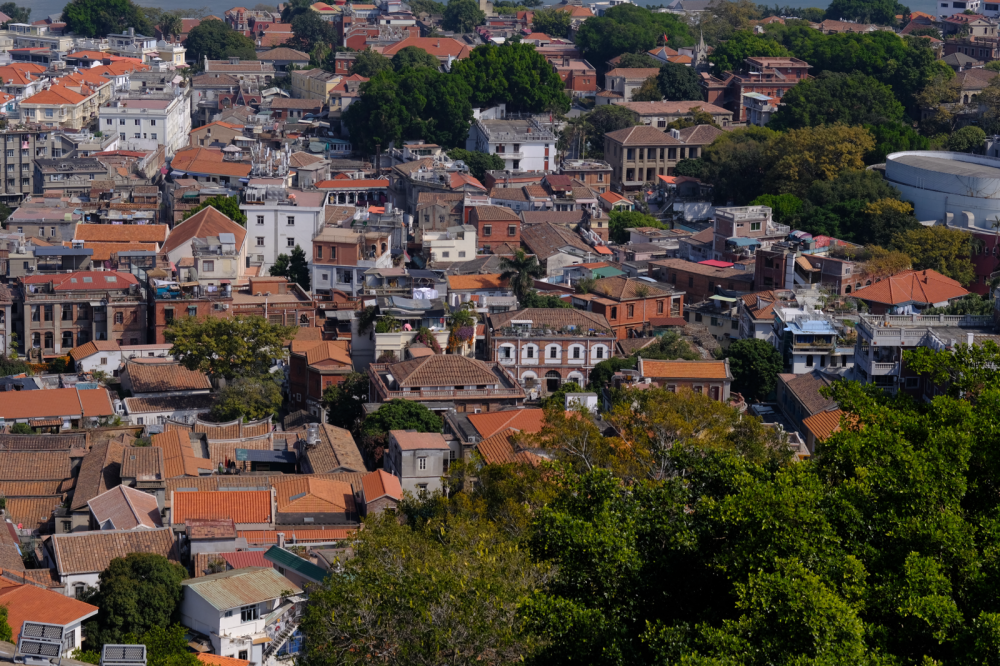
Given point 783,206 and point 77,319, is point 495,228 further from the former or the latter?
point 77,319

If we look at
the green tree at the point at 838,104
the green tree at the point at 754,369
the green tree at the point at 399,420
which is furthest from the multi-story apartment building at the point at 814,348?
the green tree at the point at 838,104

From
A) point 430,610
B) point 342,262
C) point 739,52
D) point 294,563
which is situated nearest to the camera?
point 430,610

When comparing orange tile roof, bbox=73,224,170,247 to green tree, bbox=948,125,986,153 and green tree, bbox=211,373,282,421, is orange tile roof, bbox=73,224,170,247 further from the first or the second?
green tree, bbox=948,125,986,153

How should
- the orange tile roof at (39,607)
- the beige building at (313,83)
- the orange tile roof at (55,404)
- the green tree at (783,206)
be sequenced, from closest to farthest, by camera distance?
the orange tile roof at (39,607), the orange tile roof at (55,404), the green tree at (783,206), the beige building at (313,83)

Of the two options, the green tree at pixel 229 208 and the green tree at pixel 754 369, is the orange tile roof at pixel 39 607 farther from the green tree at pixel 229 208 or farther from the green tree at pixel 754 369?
the green tree at pixel 229 208

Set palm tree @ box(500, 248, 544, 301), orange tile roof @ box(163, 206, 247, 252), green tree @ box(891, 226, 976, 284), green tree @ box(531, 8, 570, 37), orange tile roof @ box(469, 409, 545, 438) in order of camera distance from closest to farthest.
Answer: orange tile roof @ box(469, 409, 545, 438) < palm tree @ box(500, 248, 544, 301) < orange tile roof @ box(163, 206, 247, 252) < green tree @ box(891, 226, 976, 284) < green tree @ box(531, 8, 570, 37)

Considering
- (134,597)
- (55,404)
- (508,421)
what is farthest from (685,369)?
(134,597)

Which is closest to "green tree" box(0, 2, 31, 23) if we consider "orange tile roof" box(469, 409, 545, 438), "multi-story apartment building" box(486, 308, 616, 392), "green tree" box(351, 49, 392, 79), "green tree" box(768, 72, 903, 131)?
"green tree" box(351, 49, 392, 79)
